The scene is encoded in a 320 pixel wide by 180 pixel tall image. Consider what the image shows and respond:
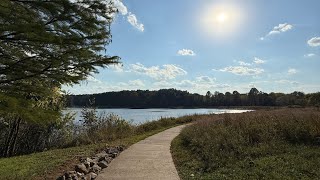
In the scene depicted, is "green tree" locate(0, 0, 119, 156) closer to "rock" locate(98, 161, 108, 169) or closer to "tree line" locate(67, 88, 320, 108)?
"rock" locate(98, 161, 108, 169)

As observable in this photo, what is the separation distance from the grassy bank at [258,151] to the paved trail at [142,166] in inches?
14.6

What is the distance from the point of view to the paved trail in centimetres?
903

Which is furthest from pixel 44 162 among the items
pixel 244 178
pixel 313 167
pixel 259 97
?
pixel 259 97

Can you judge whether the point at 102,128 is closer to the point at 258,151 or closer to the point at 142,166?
the point at 142,166

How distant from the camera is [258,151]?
10.4 metres

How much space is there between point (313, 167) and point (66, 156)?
8.09 meters

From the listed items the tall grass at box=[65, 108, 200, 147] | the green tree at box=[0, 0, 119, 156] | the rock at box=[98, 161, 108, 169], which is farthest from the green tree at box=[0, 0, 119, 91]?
the tall grass at box=[65, 108, 200, 147]

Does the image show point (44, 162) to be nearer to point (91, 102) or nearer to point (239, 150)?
point (239, 150)

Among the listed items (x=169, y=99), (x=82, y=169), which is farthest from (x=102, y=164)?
(x=169, y=99)

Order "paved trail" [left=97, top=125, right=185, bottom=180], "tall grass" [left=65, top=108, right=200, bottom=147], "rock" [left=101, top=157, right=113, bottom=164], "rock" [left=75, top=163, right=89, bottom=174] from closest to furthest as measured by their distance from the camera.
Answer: "paved trail" [left=97, top=125, right=185, bottom=180] < "rock" [left=75, top=163, right=89, bottom=174] < "rock" [left=101, top=157, right=113, bottom=164] < "tall grass" [left=65, top=108, right=200, bottom=147]

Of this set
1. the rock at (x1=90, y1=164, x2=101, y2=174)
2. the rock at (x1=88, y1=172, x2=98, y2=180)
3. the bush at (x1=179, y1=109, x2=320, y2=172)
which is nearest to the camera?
the rock at (x1=88, y1=172, x2=98, y2=180)

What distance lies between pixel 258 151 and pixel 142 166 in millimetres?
3409

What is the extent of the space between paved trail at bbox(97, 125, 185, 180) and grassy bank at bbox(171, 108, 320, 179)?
0.37 metres

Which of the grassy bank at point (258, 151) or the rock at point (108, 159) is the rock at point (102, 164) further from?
the grassy bank at point (258, 151)
